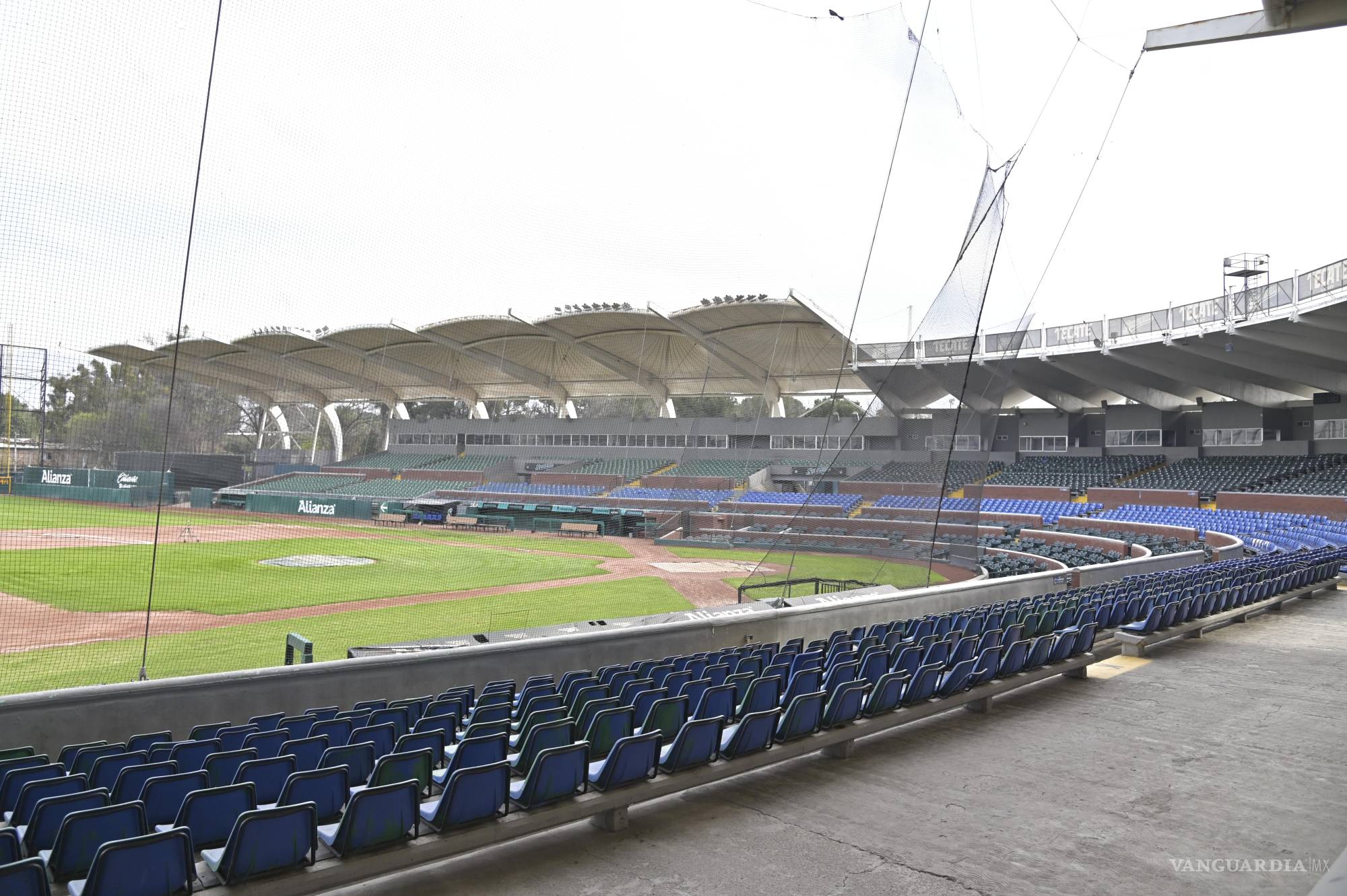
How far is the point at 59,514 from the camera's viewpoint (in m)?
20.6

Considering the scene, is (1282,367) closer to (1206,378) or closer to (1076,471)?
(1206,378)

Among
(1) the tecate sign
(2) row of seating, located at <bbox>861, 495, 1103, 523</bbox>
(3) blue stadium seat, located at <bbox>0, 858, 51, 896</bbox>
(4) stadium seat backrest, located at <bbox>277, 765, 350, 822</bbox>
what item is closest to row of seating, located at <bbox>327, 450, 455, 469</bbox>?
(1) the tecate sign

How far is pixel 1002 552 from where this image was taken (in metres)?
29.8

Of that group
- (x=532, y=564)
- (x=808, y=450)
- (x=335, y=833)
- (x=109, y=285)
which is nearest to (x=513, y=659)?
(x=335, y=833)

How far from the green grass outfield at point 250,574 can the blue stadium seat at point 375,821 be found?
58.4ft

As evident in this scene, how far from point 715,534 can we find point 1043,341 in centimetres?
1732

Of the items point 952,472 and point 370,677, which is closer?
point 370,677

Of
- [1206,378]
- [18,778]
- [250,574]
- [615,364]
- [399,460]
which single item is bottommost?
[250,574]

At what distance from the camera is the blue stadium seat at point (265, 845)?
3943 millimetres

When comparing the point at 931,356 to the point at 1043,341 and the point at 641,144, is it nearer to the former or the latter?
the point at 641,144

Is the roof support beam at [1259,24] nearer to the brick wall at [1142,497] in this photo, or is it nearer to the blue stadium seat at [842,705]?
the blue stadium seat at [842,705]

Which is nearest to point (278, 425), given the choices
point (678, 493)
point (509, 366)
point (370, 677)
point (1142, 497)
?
point (370, 677)

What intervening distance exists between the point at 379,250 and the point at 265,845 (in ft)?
50.5

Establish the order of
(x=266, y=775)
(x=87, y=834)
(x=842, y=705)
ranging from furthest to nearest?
(x=842, y=705) → (x=266, y=775) → (x=87, y=834)
